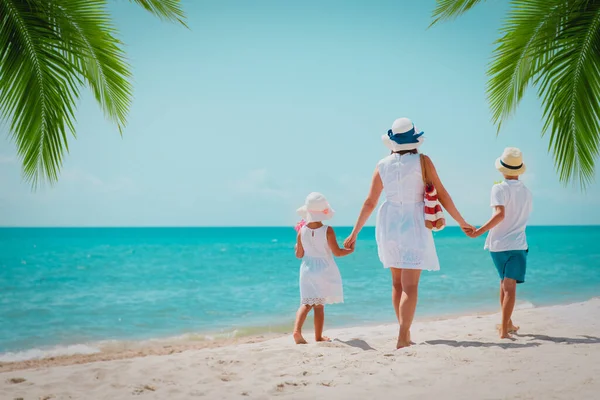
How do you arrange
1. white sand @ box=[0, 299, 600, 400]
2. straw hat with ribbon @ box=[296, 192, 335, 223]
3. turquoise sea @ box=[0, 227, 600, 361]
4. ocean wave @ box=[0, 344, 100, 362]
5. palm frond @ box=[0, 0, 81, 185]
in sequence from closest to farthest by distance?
white sand @ box=[0, 299, 600, 400] → palm frond @ box=[0, 0, 81, 185] → straw hat with ribbon @ box=[296, 192, 335, 223] → ocean wave @ box=[0, 344, 100, 362] → turquoise sea @ box=[0, 227, 600, 361]

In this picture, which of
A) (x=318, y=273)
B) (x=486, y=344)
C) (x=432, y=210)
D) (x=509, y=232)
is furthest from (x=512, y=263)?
(x=318, y=273)

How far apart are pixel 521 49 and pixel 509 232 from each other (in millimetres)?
1796

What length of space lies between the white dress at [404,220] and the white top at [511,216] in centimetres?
84

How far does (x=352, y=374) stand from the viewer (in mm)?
3832

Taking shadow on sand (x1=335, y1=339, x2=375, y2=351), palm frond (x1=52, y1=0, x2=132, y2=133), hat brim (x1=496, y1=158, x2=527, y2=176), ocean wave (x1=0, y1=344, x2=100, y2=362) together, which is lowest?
ocean wave (x1=0, y1=344, x2=100, y2=362)

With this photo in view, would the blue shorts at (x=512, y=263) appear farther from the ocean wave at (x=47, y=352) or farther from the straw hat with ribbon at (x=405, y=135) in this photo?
the ocean wave at (x=47, y=352)

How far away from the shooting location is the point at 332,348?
487cm

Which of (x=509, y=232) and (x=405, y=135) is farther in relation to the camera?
(x=509, y=232)

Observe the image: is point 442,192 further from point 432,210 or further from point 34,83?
point 34,83

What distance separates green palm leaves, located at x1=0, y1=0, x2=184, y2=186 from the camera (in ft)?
14.3

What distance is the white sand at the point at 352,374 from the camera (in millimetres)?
3393

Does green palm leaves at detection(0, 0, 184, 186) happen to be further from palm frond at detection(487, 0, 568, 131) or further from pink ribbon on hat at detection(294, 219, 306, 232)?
palm frond at detection(487, 0, 568, 131)

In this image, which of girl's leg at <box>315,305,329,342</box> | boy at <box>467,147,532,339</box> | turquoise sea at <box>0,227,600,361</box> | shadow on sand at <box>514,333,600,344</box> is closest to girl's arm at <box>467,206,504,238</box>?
boy at <box>467,147,532,339</box>

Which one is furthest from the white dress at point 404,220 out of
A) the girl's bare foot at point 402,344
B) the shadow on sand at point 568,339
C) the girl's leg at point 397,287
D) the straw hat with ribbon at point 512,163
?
the shadow on sand at point 568,339
